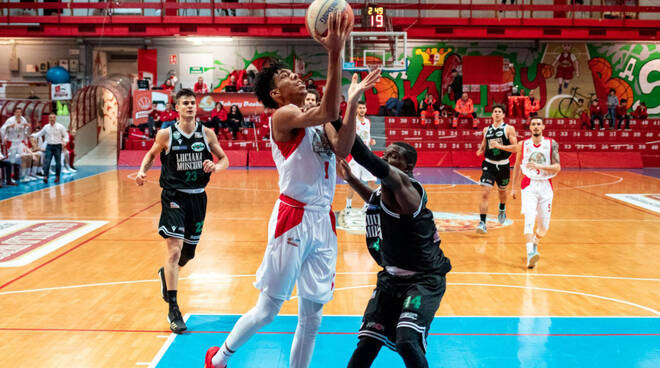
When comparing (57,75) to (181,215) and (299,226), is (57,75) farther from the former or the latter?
(299,226)

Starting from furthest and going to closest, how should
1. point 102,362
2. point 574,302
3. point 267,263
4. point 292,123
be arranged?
point 574,302
point 102,362
point 267,263
point 292,123

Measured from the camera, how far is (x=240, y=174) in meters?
18.4

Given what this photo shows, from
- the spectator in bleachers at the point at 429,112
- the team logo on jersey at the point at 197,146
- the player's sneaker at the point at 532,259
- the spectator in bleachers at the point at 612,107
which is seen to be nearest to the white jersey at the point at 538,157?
the player's sneaker at the point at 532,259

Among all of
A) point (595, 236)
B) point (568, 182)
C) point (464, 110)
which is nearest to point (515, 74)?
point (464, 110)

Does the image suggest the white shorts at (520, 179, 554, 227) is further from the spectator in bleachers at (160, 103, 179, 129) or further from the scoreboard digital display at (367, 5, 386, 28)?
the spectator in bleachers at (160, 103, 179, 129)

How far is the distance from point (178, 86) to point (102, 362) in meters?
24.9

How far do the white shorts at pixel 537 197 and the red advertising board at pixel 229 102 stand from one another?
17.4 metres

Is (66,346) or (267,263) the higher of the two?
(267,263)

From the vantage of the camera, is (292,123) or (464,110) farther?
(464,110)

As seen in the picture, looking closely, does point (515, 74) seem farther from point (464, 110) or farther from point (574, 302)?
point (574, 302)

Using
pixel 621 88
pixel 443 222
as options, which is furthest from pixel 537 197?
pixel 621 88

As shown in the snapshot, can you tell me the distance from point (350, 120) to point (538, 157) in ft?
16.7

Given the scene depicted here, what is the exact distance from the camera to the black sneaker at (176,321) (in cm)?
503

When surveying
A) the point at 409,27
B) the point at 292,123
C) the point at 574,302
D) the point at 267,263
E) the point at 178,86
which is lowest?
the point at 574,302
